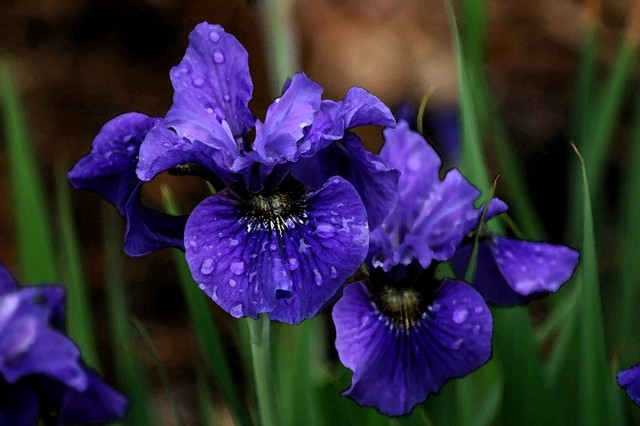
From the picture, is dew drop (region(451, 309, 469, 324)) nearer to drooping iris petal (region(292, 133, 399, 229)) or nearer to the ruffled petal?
drooping iris petal (region(292, 133, 399, 229))

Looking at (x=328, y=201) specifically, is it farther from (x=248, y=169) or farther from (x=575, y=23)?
(x=575, y=23)

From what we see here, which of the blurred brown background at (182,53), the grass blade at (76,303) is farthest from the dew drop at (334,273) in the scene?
the blurred brown background at (182,53)

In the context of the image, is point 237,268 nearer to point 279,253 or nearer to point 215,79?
point 279,253

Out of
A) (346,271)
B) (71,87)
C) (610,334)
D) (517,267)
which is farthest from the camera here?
(71,87)

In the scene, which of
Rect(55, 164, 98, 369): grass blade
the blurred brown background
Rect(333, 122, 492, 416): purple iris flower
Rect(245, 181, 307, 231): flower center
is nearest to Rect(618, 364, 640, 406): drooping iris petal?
Rect(333, 122, 492, 416): purple iris flower

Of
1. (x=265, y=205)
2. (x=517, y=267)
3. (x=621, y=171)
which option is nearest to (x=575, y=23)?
(x=621, y=171)

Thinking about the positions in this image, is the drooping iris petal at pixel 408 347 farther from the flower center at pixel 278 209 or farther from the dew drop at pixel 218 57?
the dew drop at pixel 218 57
